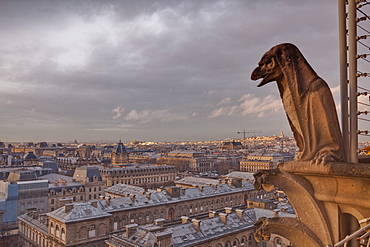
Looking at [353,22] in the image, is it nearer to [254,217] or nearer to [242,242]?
[242,242]

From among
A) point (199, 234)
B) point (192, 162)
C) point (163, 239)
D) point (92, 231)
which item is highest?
point (163, 239)

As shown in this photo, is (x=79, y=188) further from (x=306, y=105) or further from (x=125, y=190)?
(x=306, y=105)

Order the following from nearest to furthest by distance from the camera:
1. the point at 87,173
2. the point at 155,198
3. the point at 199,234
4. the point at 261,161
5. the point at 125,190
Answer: the point at 199,234 < the point at 155,198 < the point at 125,190 < the point at 87,173 < the point at 261,161

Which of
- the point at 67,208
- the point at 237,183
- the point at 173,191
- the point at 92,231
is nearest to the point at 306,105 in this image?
the point at 92,231

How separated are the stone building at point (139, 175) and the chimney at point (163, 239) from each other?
190 ft

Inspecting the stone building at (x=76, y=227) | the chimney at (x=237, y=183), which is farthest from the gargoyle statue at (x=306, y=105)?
the chimney at (x=237, y=183)

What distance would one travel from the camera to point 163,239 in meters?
25.5

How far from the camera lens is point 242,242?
31.7 meters

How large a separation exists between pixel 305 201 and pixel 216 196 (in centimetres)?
4756

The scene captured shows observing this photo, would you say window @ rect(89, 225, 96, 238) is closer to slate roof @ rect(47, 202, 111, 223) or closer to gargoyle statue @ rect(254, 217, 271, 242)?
slate roof @ rect(47, 202, 111, 223)

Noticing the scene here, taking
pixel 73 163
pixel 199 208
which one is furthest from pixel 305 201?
pixel 73 163

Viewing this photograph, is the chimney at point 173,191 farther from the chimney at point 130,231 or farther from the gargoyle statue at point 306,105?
the gargoyle statue at point 306,105

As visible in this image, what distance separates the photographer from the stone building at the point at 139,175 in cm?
8156

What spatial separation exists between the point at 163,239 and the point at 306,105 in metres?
23.3
